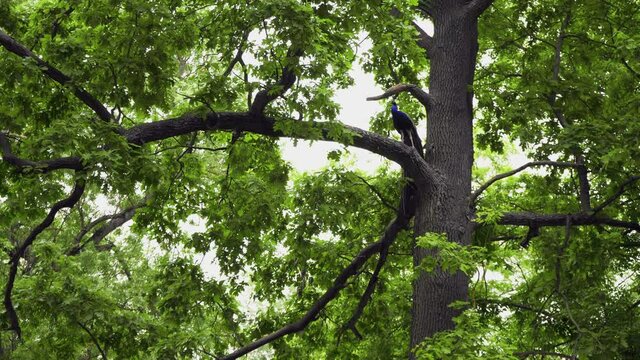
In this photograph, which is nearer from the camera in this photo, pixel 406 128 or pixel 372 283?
pixel 406 128

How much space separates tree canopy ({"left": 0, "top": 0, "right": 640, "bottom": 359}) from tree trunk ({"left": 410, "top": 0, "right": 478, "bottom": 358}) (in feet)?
0.08

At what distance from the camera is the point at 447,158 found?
9.49 metres

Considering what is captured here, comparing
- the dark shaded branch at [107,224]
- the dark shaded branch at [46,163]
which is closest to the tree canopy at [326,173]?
the dark shaded branch at [46,163]

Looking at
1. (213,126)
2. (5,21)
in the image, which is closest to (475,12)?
(213,126)

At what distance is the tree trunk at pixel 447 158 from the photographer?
28.6 ft

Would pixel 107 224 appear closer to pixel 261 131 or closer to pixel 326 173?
pixel 326 173

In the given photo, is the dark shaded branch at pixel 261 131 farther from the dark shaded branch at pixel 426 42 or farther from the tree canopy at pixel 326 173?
the dark shaded branch at pixel 426 42

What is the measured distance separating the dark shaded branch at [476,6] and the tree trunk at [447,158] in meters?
0.08

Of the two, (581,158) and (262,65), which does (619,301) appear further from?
(262,65)

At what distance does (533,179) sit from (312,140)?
17.8 ft

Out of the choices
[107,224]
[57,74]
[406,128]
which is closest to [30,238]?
[57,74]

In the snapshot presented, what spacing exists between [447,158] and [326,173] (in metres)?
1.94

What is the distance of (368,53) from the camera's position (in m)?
11.8

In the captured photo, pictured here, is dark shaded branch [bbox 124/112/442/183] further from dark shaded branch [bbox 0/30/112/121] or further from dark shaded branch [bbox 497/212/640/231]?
dark shaded branch [bbox 497/212/640/231]
